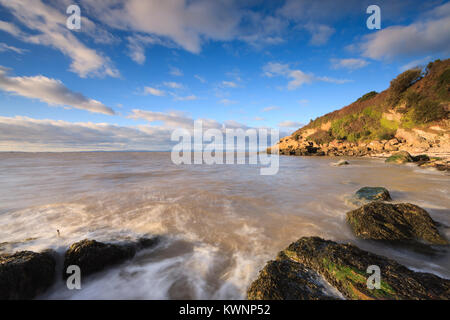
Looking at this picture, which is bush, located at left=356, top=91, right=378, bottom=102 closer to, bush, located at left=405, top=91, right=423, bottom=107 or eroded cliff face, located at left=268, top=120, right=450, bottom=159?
eroded cliff face, located at left=268, top=120, right=450, bottom=159

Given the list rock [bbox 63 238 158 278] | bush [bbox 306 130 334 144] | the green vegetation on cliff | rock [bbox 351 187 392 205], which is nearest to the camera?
rock [bbox 63 238 158 278]

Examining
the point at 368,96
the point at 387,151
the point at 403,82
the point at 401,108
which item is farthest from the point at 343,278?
the point at 368,96

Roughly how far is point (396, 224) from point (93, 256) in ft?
17.5

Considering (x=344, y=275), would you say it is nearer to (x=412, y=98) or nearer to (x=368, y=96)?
(x=412, y=98)

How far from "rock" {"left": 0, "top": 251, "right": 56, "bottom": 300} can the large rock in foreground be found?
2699 millimetres

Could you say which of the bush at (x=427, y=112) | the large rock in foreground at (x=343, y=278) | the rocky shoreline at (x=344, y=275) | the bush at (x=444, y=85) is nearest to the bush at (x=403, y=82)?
the bush at (x=444, y=85)

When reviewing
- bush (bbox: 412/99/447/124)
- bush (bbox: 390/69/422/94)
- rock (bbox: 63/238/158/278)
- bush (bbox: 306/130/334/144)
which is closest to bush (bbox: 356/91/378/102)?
bush (bbox: 306/130/334/144)

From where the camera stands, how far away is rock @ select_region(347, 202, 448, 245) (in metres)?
3.02

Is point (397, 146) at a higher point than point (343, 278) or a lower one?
higher

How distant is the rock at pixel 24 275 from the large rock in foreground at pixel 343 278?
2699mm

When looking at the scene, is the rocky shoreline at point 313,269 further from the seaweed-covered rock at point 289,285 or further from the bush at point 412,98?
Result: the bush at point 412,98

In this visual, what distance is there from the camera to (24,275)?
2.06 meters
